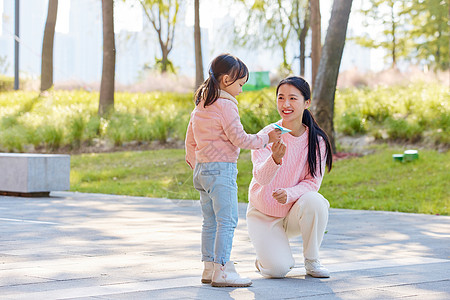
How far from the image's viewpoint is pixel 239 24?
2981cm

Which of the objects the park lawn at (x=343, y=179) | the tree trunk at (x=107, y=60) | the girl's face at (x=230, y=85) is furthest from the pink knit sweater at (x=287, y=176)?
the tree trunk at (x=107, y=60)

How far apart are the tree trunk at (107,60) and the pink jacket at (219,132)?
16184 mm

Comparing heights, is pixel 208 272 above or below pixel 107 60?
below

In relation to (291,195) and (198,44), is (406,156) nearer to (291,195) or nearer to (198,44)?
(291,195)

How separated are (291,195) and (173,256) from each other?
1307 mm

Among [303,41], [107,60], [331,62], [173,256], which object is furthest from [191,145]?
[303,41]

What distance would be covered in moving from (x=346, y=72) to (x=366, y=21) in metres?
6.68

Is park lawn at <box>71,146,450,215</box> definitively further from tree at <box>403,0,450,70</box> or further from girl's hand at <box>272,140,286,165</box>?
tree at <box>403,0,450,70</box>

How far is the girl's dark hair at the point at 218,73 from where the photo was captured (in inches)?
180

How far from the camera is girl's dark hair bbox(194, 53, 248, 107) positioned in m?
4.58

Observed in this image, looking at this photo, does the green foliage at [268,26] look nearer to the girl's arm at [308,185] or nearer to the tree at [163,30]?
the tree at [163,30]

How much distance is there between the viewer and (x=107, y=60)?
2095 centimetres

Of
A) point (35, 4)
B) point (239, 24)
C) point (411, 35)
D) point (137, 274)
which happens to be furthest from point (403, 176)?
point (35, 4)

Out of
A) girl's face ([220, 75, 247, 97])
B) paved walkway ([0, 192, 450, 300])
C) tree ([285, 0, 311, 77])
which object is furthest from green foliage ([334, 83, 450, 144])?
tree ([285, 0, 311, 77])
